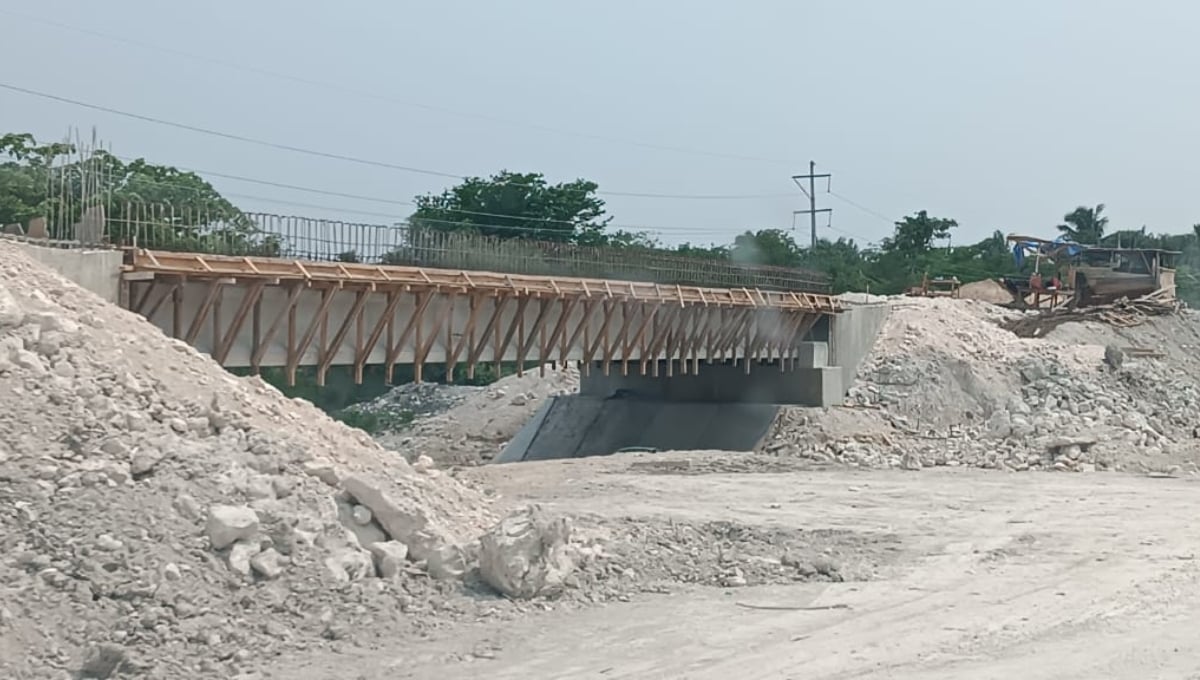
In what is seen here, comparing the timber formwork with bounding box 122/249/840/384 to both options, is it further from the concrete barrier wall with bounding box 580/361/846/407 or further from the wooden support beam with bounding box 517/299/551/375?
the concrete barrier wall with bounding box 580/361/846/407

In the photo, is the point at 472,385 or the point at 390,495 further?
the point at 472,385

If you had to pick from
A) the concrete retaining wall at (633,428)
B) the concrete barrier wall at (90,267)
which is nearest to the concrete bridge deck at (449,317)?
the concrete barrier wall at (90,267)

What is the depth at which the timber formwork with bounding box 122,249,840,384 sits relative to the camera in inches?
925

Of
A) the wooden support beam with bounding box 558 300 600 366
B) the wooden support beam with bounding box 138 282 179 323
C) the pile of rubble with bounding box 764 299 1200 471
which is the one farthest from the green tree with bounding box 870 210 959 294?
the wooden support beam with bounding box 138 282 179 323

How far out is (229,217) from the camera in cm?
2873

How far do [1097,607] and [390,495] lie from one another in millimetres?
7757

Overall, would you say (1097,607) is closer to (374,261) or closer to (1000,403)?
(374,261)

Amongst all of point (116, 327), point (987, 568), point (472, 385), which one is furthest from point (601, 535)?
point (472, 385)

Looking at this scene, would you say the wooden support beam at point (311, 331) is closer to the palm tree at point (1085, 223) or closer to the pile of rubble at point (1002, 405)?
the pile of rubble at point (1002, 405)

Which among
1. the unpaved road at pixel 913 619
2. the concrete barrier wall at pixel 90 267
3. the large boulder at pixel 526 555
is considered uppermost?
the concrete barrier wall at pixel 90 267

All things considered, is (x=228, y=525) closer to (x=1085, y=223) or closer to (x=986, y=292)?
(x=986, y=292)

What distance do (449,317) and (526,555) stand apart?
53.7 ft

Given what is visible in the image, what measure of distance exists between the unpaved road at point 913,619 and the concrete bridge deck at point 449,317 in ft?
21.3

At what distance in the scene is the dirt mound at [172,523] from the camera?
431 inches
